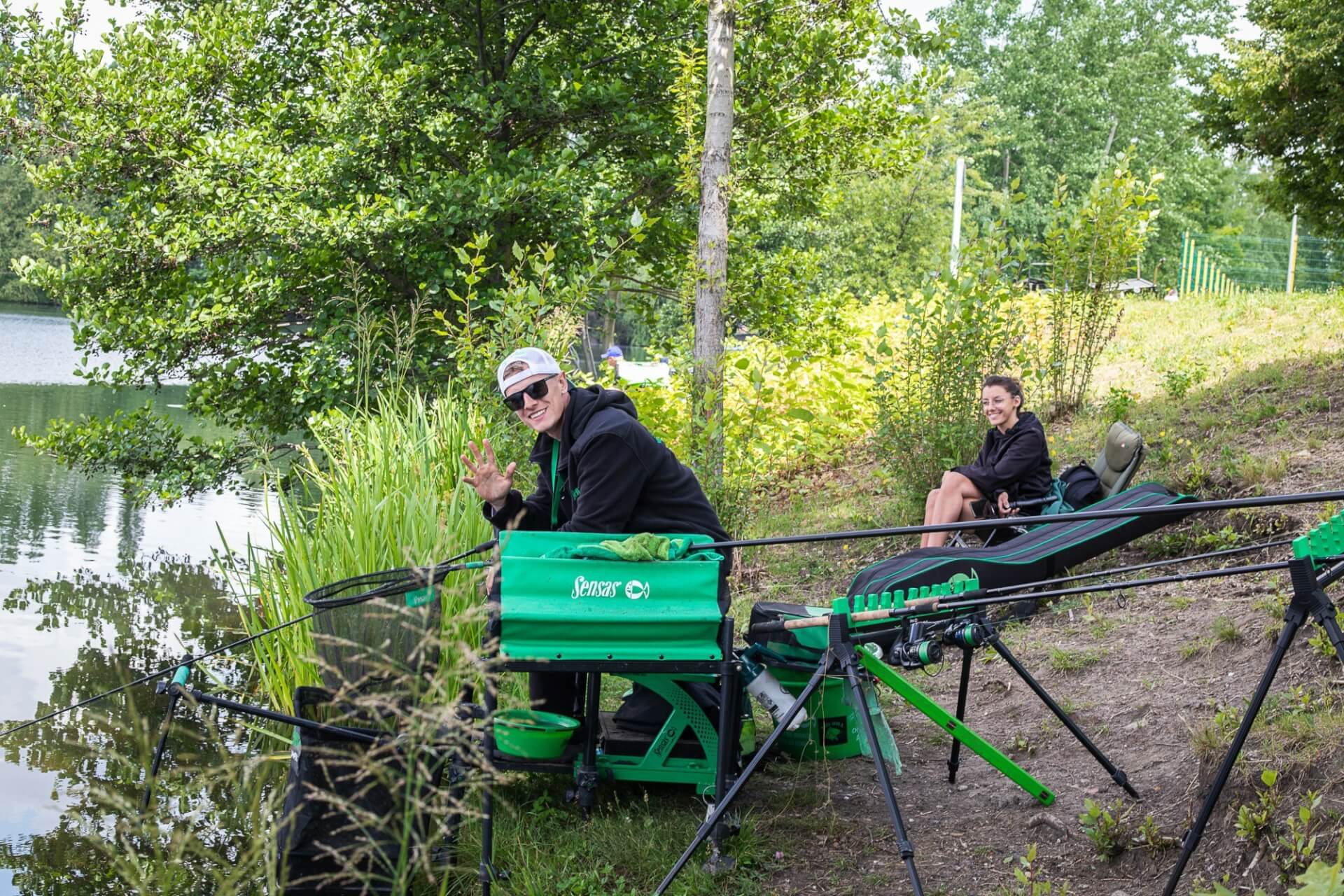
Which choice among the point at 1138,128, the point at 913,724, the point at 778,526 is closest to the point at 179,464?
the point at 778,526

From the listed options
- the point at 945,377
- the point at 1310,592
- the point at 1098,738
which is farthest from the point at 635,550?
the point at 945,377

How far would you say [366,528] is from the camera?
5340 millimetres

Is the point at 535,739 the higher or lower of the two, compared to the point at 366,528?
lower

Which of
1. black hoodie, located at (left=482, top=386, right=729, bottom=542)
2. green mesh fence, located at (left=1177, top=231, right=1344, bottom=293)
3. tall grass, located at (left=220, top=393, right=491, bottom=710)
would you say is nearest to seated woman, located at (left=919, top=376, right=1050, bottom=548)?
tall grass, located at (left=220, top=393, right=491, bottom=710)

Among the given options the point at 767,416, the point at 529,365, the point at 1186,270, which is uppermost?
the point at 1186,270

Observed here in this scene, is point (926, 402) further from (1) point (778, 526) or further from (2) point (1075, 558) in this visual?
(2) point (1075, 558)

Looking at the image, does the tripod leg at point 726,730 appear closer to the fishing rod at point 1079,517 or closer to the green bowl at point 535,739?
the fishing rod at point 1079,517

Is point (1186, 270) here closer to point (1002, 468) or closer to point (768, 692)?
point (1002, 468)

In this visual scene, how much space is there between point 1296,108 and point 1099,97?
1526 inches

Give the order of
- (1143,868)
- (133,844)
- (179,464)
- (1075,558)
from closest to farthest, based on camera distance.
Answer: (1143,868), (133,844), (1075,558), (179,464)

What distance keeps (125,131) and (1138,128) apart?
42269 millimetres

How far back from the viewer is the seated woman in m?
6.62

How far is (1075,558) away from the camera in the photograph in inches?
190

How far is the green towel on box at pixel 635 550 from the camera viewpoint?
3.47 metres
